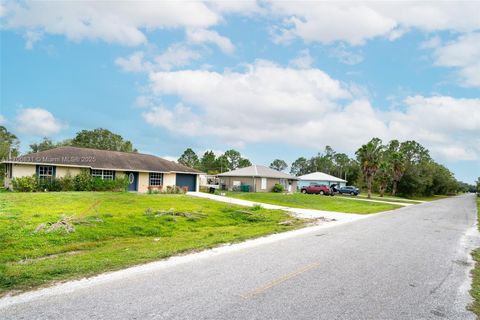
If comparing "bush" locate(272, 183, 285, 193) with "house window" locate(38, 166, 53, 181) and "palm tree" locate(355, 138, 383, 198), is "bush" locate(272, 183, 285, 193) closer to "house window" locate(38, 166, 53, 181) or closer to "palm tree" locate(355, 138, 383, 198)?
"palm tree" locate(355, 138, 383, 198)

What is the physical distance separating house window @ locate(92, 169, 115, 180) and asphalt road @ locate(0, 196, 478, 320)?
80.4 ft

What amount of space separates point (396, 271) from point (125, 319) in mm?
6136

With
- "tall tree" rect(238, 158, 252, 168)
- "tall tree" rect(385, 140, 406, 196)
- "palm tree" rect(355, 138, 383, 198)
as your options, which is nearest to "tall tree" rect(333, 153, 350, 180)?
"tall tree" rect(238, 158, 252, 168)

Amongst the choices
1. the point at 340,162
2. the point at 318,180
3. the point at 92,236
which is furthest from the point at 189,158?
the point at 92,236

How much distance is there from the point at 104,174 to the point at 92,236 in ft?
69.5

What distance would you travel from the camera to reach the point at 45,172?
1072 inches

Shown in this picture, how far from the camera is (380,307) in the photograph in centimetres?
537

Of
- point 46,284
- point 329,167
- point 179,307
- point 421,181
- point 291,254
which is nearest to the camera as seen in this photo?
point 179,307

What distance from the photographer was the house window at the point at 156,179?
33769mm

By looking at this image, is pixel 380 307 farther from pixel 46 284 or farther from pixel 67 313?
pixel 46 284

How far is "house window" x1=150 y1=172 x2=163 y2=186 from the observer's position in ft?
111

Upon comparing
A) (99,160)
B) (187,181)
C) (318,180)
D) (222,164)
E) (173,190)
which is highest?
(222,164)

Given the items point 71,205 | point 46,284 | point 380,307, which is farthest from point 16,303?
point 71,205

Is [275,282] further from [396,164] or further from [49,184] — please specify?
[396,164]
